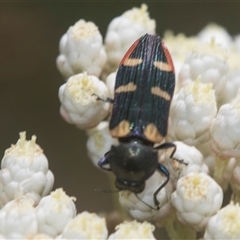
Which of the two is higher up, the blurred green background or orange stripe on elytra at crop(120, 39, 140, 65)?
orange stripe on elytra at crop(120, 39, 140, 65)

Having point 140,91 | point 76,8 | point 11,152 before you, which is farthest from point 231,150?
point 76,8

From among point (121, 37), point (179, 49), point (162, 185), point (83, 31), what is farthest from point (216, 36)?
point (162, 185)

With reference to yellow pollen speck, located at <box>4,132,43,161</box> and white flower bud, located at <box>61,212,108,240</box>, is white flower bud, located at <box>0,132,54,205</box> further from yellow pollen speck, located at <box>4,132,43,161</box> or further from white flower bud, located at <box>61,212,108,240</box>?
white flower bud, located at <box>61,212,108,240</box>

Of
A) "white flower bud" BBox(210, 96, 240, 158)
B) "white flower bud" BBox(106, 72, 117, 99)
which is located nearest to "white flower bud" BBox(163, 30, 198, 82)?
"white flower bud" BBox(106, 72, 117, 99)

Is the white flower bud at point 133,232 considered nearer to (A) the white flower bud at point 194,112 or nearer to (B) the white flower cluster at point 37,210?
(B) the white flower cluster at point 37,210

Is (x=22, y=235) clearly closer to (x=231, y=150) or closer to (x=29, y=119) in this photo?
(x=231, y=150)

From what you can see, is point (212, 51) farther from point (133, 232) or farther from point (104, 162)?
point (133, 232)
